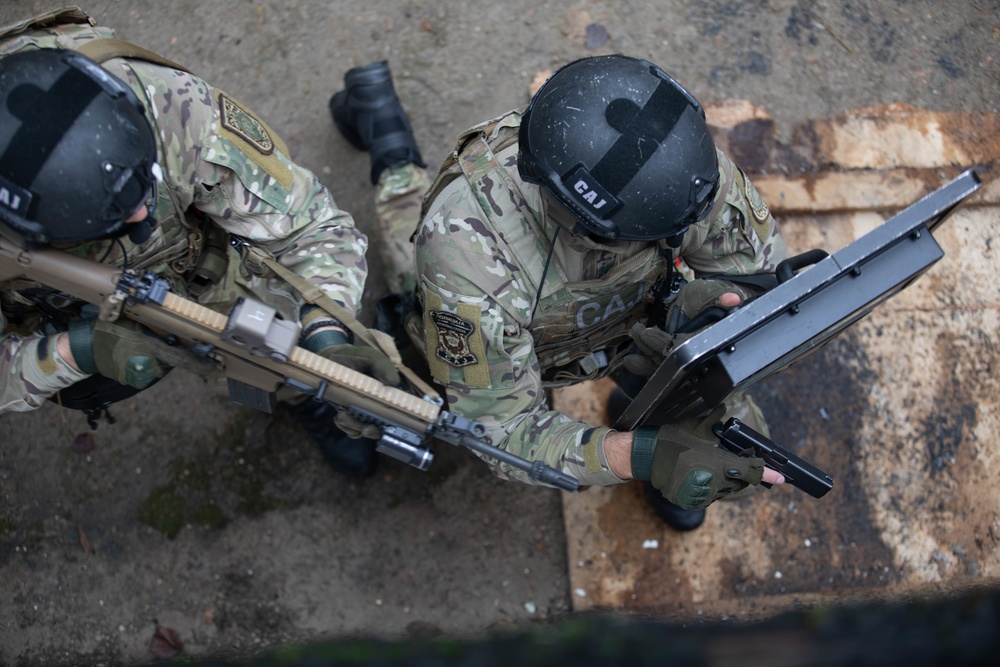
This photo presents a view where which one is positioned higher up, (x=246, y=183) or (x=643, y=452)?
(x=246, y=183)

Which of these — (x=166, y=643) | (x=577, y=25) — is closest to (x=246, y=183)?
(x=166, y=643)

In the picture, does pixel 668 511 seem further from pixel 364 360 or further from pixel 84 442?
pixel 84 442

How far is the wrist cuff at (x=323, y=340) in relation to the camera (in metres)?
2.79

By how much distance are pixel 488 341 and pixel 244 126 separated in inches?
49.2

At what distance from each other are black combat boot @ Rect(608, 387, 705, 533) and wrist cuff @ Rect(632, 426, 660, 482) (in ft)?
2.84

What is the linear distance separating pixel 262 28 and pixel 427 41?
0.97 m

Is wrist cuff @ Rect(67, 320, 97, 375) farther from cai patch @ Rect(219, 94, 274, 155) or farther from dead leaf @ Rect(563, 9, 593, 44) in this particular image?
dead leaf @ Rect(563, 9, 593, 44)

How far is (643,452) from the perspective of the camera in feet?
8.86

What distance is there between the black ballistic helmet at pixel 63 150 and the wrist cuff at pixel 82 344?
0.39 meters

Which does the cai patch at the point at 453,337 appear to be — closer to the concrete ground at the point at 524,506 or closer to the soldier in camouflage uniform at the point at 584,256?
the soldier in camouflage uniform at the point at 584,256

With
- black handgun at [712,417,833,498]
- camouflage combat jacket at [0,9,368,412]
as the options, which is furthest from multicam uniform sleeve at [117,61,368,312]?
black handgun at [712,417,833,498]

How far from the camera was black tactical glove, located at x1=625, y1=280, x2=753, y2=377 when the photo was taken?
2643 mm

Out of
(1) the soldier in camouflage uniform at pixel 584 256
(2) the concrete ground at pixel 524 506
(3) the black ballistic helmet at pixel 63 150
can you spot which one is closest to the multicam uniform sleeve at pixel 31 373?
(3) the black ballistic helmet at pixel 63 150

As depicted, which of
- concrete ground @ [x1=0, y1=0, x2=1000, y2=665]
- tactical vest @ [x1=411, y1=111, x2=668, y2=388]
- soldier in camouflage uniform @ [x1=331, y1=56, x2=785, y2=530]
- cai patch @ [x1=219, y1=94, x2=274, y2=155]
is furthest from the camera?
concrete ground @ [x1=0, y1=0, x2=1000, y2=665]
